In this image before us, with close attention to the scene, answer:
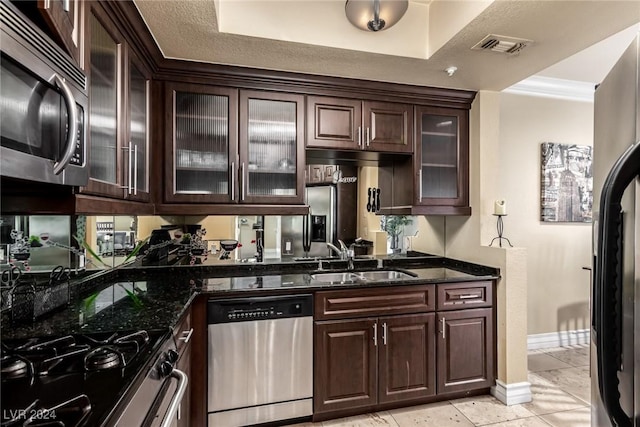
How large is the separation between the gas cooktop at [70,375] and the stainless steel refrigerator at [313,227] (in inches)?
63.3

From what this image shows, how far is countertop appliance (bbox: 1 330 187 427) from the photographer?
80cm

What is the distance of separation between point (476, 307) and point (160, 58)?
2.74m

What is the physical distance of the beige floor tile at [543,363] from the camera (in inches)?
122

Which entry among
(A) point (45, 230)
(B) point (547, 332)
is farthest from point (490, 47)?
(B) point (547, 332)

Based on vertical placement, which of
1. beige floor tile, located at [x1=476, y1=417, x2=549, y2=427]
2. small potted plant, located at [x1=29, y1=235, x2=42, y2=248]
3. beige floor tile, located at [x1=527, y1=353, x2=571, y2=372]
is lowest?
beige floor tile, located at [x1=527, y1=353, x2=571, y2=372]

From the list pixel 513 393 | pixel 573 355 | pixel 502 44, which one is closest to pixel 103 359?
pixel 502 44

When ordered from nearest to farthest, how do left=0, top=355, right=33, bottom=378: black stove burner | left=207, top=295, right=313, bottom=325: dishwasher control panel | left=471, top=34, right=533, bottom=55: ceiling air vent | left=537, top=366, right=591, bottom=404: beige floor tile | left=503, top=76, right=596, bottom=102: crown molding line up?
left=0, top=355, right=33, bottom=378: black stove burner
left=471, top=34, right=533, bottom=55: ceiling air vent
left=207, top=295, right=313, bottom=325: dishwasher control panel
left=537, top=366, right=591, bottom=404: beige floor tile
left=503, top=76, right=596, bottom=102: crown molding

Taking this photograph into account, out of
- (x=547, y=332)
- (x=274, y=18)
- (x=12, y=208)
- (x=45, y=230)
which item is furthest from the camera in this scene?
(x=547, y=332)

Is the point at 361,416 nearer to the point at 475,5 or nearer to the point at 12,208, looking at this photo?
the point at 12,208

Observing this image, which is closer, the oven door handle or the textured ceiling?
the oven door handle

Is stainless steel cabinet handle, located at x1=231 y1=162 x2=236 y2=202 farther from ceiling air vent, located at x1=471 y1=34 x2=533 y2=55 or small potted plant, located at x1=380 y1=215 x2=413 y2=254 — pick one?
ceiling air vent, located at x1=471 y1=34 x2=533 y2=55

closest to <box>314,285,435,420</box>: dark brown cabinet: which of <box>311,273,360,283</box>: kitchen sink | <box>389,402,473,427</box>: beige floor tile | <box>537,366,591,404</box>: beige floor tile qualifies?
<box>389,402,473,427</box>: beige floor tile

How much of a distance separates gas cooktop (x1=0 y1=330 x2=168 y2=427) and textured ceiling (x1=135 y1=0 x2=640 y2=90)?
4.93 ft

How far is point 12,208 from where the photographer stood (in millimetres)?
1267
